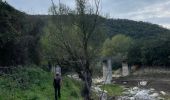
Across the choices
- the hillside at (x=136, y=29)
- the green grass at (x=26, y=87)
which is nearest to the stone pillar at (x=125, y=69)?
the hillside at (x=136, y=29)

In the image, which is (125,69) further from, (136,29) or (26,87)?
(26,87)

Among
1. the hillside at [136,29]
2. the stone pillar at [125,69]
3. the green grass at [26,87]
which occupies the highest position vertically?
the hillside at [136,29]

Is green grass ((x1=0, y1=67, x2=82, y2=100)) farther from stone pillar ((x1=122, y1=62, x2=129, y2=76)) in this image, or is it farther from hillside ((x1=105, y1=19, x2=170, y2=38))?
hillside ((x1=105, y1=19, x2=170, y2=38))

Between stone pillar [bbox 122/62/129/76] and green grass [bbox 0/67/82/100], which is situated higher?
green grass [bbox 0/67/82/100]

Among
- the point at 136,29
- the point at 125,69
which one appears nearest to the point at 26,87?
the point at 125,69

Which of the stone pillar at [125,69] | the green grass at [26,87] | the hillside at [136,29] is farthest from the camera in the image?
the hillside at [136,29]

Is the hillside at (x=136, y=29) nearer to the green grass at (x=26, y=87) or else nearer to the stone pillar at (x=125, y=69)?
the stone pillar at (x=125, y=69)

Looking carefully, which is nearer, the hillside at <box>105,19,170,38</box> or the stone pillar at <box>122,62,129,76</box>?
the stone pillar at <box>122,62,129,76</box>

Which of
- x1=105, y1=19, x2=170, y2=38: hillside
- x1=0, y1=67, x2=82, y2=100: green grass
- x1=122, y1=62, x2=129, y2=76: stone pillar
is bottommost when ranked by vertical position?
x1=122, y1=62, x2=129, y2=76: stone pillar

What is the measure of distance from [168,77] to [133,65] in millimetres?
12932

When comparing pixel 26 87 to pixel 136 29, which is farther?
pixel 136 29

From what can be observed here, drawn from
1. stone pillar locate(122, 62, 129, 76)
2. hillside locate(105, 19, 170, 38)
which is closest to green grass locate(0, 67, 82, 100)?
stone pillar locate(122, 62, 129, 76)

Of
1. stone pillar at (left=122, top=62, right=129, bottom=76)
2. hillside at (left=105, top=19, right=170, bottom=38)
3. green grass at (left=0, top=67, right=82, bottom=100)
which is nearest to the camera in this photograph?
green grass at (left=0, top=67, right=82, bottom=100)

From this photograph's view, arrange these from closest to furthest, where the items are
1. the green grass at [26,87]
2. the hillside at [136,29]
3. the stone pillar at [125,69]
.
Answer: the green grass at [26,87], the stone pillar at [125,69], the hillside at [136,29]
